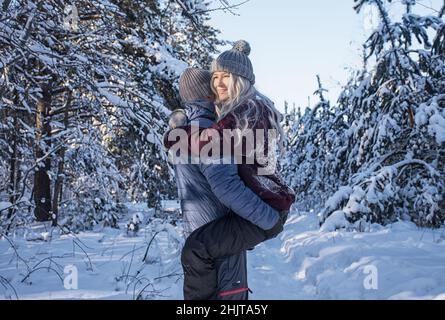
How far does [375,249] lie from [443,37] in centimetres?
482

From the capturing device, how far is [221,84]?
2.44 metres

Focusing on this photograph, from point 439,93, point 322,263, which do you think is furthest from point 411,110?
point 322,263

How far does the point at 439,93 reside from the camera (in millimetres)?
9023

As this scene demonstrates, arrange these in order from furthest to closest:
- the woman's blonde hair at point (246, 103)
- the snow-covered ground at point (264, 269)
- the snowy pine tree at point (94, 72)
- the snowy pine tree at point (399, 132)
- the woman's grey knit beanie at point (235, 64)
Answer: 1. the snowy pine tree at point (399, 132)
2. the snowy pine tree at point (94, 72)
3. the snow-covered ground at point (264, 269)
4. the woman's grey knit beanie at point (235, 64)
5. the woman's blonde hair at point (246, 103)

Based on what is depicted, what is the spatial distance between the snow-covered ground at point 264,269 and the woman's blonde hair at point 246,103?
2.84 meters

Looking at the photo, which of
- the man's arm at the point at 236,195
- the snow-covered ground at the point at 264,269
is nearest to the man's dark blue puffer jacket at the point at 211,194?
the man's arm at the point at 236,195

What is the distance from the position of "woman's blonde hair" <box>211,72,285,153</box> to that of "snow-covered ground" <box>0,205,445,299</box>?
284cm

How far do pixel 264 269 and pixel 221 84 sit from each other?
5.21 m

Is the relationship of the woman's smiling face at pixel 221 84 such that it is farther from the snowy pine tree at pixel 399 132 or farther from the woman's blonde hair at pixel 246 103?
the snowy pine tree at pixel 399 132

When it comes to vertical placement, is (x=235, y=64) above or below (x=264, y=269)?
above

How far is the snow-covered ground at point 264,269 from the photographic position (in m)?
4.53

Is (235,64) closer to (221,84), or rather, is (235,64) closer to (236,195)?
(221,84)

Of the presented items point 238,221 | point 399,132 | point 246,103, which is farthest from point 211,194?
point 399,132

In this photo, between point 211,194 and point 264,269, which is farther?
point 264,269
